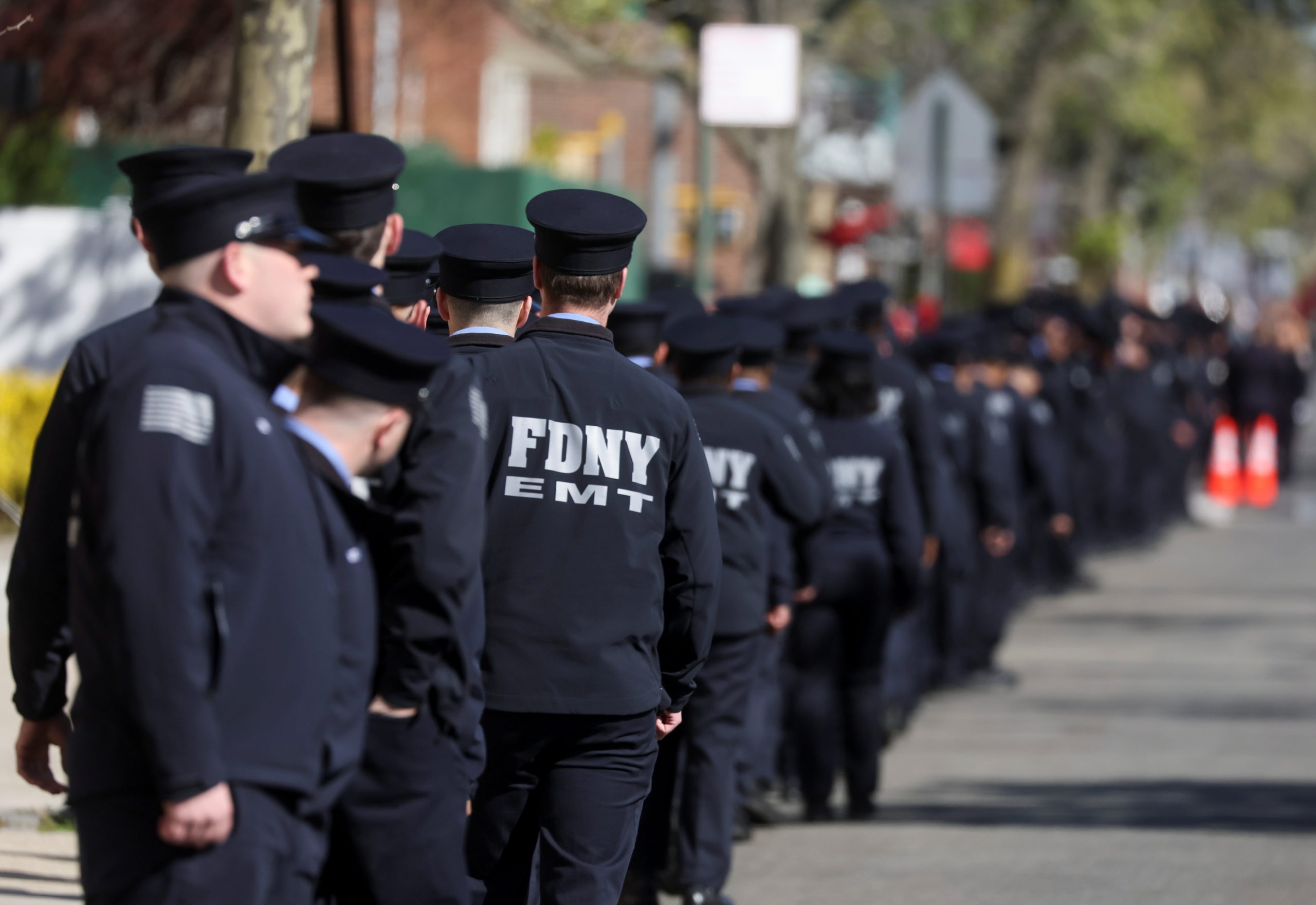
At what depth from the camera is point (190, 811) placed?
11.1 feet

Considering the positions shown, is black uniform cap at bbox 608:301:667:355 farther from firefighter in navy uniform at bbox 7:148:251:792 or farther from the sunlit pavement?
firefighter in navy uniform at bbox 7:148:251:792

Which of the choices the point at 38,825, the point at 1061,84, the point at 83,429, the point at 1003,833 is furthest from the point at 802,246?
the point at 1061,84

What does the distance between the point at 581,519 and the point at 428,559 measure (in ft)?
3.72

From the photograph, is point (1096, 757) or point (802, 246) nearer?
point (1096, 757)

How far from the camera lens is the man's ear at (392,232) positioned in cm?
430

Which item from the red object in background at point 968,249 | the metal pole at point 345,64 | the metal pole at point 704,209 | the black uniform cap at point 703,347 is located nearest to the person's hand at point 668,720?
the black uniform cap at point 703,347

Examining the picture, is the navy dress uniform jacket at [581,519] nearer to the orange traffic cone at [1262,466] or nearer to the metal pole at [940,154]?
the metal pole at [940,154]

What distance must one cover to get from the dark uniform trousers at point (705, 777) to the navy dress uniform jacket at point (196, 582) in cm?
335

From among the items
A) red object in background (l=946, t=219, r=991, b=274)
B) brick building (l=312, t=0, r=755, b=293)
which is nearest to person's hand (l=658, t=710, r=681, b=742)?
brick building (l=312, t=0, r=755, b=293)

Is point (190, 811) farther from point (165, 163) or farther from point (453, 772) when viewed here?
point (165, 163)

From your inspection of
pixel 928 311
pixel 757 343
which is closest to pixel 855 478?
pixel 757 343

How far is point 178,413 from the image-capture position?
3441 mm

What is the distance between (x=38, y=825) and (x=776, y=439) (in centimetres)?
294

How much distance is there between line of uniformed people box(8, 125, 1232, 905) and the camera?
137 inches
